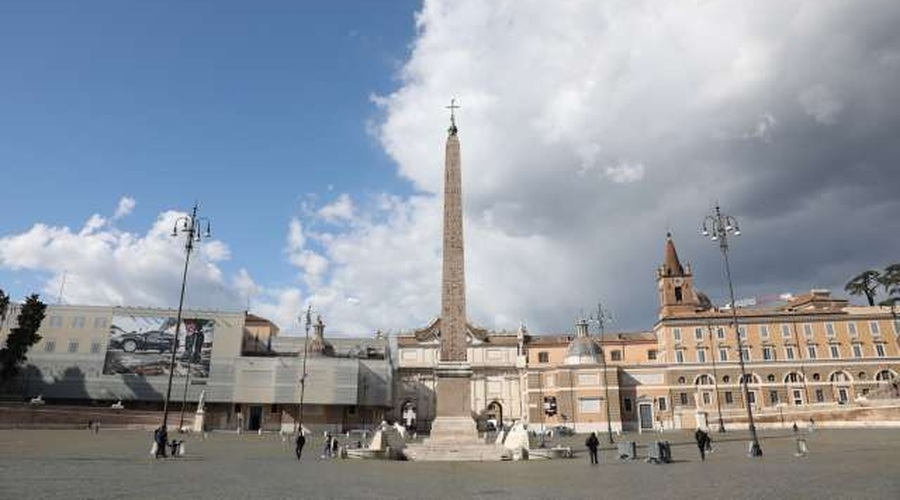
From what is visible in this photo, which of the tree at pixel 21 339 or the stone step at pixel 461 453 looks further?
the tree at pixel 21 339

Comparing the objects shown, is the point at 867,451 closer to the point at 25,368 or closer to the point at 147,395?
the point at 147,395

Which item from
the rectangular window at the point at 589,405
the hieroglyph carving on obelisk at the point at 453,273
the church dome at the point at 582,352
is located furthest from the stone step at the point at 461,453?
the church dome at the point at 582,352

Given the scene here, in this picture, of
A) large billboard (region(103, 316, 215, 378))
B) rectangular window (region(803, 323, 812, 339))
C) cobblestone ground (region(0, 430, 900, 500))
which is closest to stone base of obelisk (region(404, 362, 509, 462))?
cobblestone ground (region(0, 430, 900, 500))

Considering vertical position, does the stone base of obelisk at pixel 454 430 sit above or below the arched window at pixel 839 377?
below

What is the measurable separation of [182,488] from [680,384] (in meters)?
57.4

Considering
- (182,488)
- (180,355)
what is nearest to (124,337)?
(180,355)

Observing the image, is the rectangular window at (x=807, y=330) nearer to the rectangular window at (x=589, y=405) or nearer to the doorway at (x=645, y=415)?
the doorway at (x=645, y=415)

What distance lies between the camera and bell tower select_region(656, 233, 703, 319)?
6819cm

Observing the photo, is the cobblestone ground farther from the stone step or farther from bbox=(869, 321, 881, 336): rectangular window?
bbox=(869, 321, 881, 336): rectangular window

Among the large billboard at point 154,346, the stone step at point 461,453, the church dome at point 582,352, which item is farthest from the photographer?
the large billboard at point 154,346

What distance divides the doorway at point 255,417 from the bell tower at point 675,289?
45.8 m

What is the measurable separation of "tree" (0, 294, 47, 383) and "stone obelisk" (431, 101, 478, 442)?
2046 inches

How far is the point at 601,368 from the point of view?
6219 centimetres

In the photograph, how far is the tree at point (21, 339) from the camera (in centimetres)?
5825
